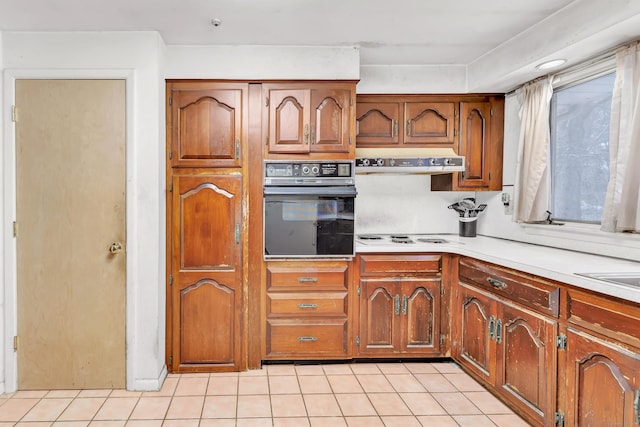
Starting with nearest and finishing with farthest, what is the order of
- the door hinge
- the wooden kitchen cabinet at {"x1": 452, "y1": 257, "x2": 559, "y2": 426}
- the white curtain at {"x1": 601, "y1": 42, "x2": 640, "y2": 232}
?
1. the door hinge
2. the wooden kitchen cabinet at {"x1": 452, "y1": 257, "x2": 559, "y2": 426}
3. the white curtain at {"x1": 601, "y1": 42, "x2": 640, "y2": 232}

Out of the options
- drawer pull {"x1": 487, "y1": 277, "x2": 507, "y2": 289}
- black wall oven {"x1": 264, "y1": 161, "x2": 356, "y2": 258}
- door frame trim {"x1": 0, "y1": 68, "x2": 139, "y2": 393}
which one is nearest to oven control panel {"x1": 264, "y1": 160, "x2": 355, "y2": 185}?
black wall oven {"x1": 264, "y1": 161, "x2": 356, "y2": 258}

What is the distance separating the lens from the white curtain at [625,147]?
2.17 meters

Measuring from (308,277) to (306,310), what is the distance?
0.80 ft

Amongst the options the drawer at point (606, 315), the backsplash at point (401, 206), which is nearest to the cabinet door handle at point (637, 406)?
the drawer at point (606, 315)

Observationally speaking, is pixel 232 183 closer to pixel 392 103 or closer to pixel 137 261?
pixel 137 261

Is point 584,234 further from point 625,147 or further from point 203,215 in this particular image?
point 203,215

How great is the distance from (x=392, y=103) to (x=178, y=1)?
181 cm

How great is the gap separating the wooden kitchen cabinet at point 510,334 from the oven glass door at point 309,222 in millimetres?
889

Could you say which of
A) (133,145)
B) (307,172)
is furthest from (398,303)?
(133,145)

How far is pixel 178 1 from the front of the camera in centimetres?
225

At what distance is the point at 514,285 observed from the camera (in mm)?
2301

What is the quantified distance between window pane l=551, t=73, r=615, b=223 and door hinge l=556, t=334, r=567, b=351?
1.03 meters

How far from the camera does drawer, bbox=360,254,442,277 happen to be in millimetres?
3039

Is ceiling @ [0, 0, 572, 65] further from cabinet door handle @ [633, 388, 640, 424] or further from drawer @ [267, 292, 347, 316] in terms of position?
cabinet door handle @ [633, 388, 640, 424]
